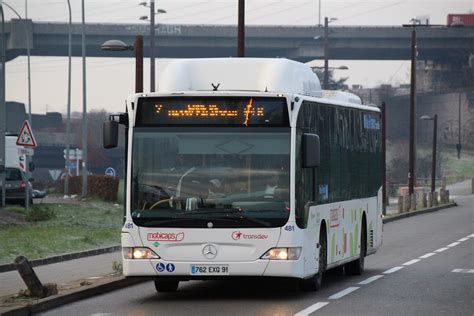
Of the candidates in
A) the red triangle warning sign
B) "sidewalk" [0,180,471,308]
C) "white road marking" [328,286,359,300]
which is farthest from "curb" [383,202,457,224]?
"white road marking" [328,286,359,300]

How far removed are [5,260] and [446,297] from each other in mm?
9781

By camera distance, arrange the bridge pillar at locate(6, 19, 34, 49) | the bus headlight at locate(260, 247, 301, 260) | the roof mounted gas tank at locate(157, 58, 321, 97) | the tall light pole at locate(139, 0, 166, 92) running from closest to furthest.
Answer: the bus headlight at locate(260, 247, 301, 260), the roof mounted gas tank at locate(157, 58, 321, 97), the tall light pole at locate(139, 0, 166, 92), the bridge pillar at locate(6, 19, 34, 49)

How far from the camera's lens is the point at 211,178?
17734 mm

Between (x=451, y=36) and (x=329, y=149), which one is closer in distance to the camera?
(x=329, y=149)

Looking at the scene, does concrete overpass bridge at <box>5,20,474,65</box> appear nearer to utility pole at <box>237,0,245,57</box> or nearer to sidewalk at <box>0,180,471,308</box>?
utility pole at <box>237,0,245,57</box>

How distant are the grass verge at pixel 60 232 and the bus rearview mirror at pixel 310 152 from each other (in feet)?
28.2

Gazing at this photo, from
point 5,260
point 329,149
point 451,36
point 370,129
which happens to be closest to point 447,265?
point 370,129

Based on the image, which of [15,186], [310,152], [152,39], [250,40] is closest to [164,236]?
[310,152]

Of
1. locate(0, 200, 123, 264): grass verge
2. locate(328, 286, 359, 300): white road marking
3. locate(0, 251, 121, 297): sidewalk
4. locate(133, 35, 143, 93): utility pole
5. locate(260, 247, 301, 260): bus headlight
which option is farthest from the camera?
locate(0, 200, 123, 264): grass verge

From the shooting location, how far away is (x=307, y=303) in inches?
687

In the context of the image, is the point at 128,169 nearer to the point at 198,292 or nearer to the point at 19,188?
the point at 198,292

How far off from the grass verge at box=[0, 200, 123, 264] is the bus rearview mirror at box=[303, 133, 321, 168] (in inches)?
338

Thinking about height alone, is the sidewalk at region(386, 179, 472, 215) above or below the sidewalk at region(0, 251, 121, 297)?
below

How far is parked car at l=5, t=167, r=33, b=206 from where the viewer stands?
5625 centimetres
